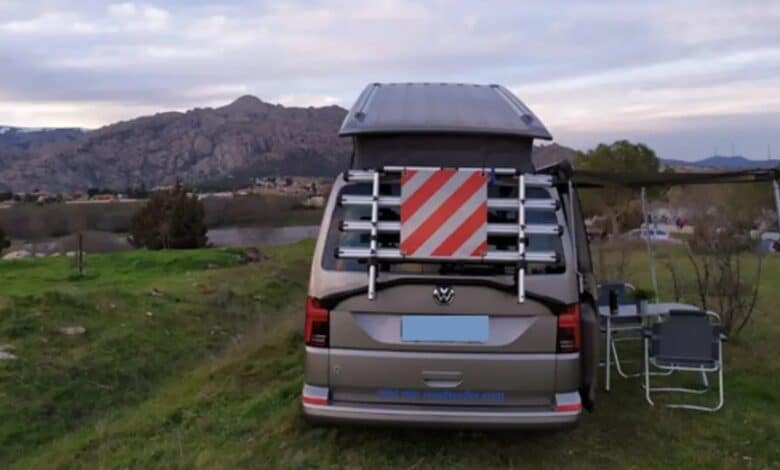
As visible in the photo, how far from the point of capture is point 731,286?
33.3 ft

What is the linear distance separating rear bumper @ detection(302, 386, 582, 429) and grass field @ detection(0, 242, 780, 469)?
0.51m

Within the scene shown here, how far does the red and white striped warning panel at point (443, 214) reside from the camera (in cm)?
459

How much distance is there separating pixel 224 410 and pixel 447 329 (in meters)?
2.89

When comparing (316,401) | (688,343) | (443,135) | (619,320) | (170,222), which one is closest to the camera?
(316,401)

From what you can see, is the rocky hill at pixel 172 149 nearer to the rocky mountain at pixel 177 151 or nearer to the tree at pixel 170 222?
the rocky mountain at pixel 177 151

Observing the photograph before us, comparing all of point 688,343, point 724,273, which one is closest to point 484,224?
point 688,343

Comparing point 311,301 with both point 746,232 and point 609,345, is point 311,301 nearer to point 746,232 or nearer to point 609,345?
point 609,345

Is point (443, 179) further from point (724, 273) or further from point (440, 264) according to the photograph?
point (724, 273)

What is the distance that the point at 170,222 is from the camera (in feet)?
117

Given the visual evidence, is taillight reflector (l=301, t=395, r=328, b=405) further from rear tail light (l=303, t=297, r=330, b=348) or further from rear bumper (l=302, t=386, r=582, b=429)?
rear tail light (l=303, t=297, r=330, b=348)

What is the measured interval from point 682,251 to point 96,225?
2865cm

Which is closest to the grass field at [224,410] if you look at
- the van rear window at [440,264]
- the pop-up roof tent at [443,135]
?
the van rear window at [440,264]

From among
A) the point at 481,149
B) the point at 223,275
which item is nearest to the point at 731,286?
the point at 481,149

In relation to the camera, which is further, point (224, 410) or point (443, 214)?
point (224, 410)
